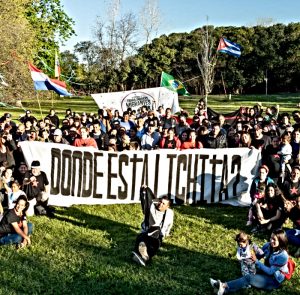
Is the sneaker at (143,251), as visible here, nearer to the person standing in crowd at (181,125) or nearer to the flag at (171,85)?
the person standing in crowd at (181,125)

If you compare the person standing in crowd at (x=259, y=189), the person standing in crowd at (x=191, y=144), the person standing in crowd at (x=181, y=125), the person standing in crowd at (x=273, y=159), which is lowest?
the person standing in crowd at (x=259, y=189)

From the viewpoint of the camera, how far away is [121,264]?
24.1ft

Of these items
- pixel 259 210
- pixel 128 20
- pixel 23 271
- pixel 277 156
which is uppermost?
pixel 128 20

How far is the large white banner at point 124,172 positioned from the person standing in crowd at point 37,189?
612 millimetres

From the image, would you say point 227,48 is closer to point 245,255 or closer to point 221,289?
point 245,255

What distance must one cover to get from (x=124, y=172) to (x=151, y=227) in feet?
9.00

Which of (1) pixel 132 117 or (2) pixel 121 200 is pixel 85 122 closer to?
(1) pixel 132 117

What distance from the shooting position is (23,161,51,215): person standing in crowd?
9703 millimetres

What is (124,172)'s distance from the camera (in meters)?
10.5

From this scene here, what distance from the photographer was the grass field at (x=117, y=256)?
664 centimetres

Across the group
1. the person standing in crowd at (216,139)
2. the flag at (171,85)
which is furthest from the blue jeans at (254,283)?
the flag at (171,85)

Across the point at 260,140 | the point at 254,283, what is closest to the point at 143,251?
the point at 254,283

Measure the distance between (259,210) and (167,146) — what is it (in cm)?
313

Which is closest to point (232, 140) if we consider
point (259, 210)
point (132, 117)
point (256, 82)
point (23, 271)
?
point (259, 210)
